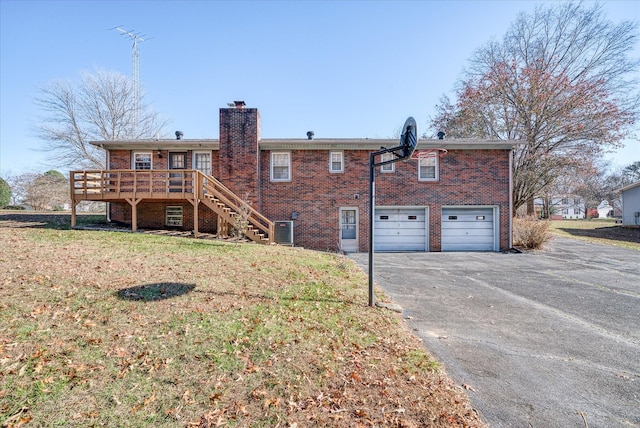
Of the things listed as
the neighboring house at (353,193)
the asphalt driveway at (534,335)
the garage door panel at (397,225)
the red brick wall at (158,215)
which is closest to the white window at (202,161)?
the neighboring house at (353,193)

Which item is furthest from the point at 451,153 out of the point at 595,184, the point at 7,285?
the point at 595,184

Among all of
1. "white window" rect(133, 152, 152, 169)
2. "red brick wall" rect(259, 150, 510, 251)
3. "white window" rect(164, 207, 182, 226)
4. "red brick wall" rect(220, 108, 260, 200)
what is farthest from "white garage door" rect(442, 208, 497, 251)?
"white window" rect(133, 152, 152, 169)

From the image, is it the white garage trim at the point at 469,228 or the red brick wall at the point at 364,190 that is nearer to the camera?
the red brick wall at the point at 364,190

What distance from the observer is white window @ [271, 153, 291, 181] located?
13367 mm

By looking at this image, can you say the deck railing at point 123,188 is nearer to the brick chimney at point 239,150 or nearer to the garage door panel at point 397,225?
the brick chimney at point 239,150

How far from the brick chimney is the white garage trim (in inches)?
351

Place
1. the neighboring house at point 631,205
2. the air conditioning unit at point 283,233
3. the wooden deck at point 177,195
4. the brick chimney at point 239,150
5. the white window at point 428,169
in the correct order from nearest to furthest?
the wooden deck at point 177,195, the air conditioning unit at point 283,233, the brick chimney at point 239,150, the white window at point 428,169, the neighboring house at point 631,205

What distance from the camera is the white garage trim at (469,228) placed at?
1351 centimetres

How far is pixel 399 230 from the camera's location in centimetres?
1357

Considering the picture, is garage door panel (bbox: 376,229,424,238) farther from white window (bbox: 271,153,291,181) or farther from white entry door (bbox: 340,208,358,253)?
white window (bbox: 271,153,291,181)

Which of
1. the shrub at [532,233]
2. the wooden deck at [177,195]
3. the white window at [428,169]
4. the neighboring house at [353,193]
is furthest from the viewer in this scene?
the white window at [428,169]

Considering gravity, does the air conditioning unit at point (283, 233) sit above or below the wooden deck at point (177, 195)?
below

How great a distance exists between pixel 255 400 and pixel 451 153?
13485mm

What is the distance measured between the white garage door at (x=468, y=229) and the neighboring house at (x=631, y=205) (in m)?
16.9
